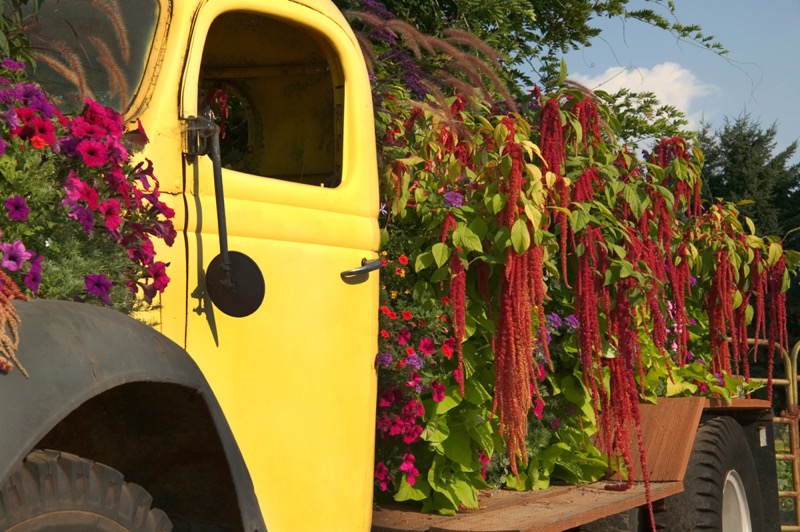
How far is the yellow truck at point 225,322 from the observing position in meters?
2.11

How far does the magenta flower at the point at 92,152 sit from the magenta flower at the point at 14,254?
1.04 ft

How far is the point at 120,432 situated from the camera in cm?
249

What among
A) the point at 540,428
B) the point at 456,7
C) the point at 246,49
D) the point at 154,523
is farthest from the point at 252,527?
the point at 456,7

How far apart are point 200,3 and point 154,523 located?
55.1 inches

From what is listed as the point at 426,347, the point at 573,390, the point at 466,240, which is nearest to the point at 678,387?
the point at 573,390

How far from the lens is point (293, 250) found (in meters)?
2.96

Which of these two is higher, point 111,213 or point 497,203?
point 497,203

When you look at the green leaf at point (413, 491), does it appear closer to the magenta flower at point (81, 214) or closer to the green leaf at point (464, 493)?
the green leaf at point (464, 493)

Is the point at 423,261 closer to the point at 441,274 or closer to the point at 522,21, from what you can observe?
the point at 441,274

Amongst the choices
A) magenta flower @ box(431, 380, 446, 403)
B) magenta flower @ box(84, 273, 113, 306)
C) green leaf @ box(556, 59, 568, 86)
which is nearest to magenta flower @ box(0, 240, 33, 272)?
magenta flower @ box(84, 273, 113, 306)

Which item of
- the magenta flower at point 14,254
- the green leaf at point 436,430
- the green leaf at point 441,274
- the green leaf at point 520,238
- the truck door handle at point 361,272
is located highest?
the green leaf at point 520,238

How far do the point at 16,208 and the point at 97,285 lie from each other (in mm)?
250

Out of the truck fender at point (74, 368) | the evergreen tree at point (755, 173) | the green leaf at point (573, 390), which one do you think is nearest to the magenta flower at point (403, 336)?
the green leaf at point (573, 390)

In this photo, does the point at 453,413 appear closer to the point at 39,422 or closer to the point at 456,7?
the point at 39,422
